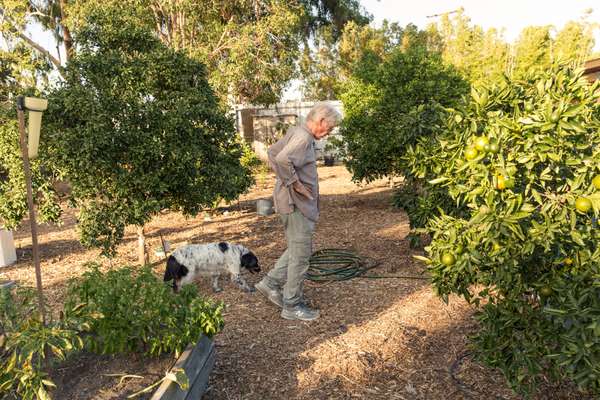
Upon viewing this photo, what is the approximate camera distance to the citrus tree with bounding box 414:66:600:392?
225cm

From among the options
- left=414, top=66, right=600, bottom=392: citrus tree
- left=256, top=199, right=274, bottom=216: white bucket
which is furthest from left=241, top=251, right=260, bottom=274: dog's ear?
left=256, top=199, right=274, bottom=216: white bucket

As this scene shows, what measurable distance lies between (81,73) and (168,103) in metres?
1.14

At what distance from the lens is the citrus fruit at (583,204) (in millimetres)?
2258

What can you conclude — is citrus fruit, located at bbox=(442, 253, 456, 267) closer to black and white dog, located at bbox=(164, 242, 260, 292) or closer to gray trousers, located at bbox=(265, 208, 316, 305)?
gray trousers, located at bbox=(265, 208, 316, 305)

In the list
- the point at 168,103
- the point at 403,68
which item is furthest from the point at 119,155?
the point at 403,68

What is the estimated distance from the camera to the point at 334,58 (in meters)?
29.9

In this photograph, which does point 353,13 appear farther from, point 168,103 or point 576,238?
point 576,238

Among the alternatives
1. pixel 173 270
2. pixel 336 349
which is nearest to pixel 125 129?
pixel 173 270

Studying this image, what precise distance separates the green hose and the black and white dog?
3.17 ft

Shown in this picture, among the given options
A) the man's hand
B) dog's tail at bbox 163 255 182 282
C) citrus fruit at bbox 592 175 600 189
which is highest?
citrus fruit at bbox 592 175 600 189

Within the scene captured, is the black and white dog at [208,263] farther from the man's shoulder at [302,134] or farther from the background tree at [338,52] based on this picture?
the background tree at [338,52]

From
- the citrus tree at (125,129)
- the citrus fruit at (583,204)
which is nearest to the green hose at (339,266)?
the citrus tree at (125,129)

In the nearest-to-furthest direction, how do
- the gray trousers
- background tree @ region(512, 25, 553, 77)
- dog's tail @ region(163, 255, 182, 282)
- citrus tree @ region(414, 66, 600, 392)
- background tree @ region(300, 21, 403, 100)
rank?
citrus tree @ region(414, 66, 600, 392)
the gray trousers
dog's tail @ region(163, 255, 182, 282)
background tree @ region(512, 25, 553, 77)
background tree @ region(300, 21, 403, 100)

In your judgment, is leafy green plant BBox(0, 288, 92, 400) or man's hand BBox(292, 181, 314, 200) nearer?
leafy green plant BBox(0, 288, 92, 400)
